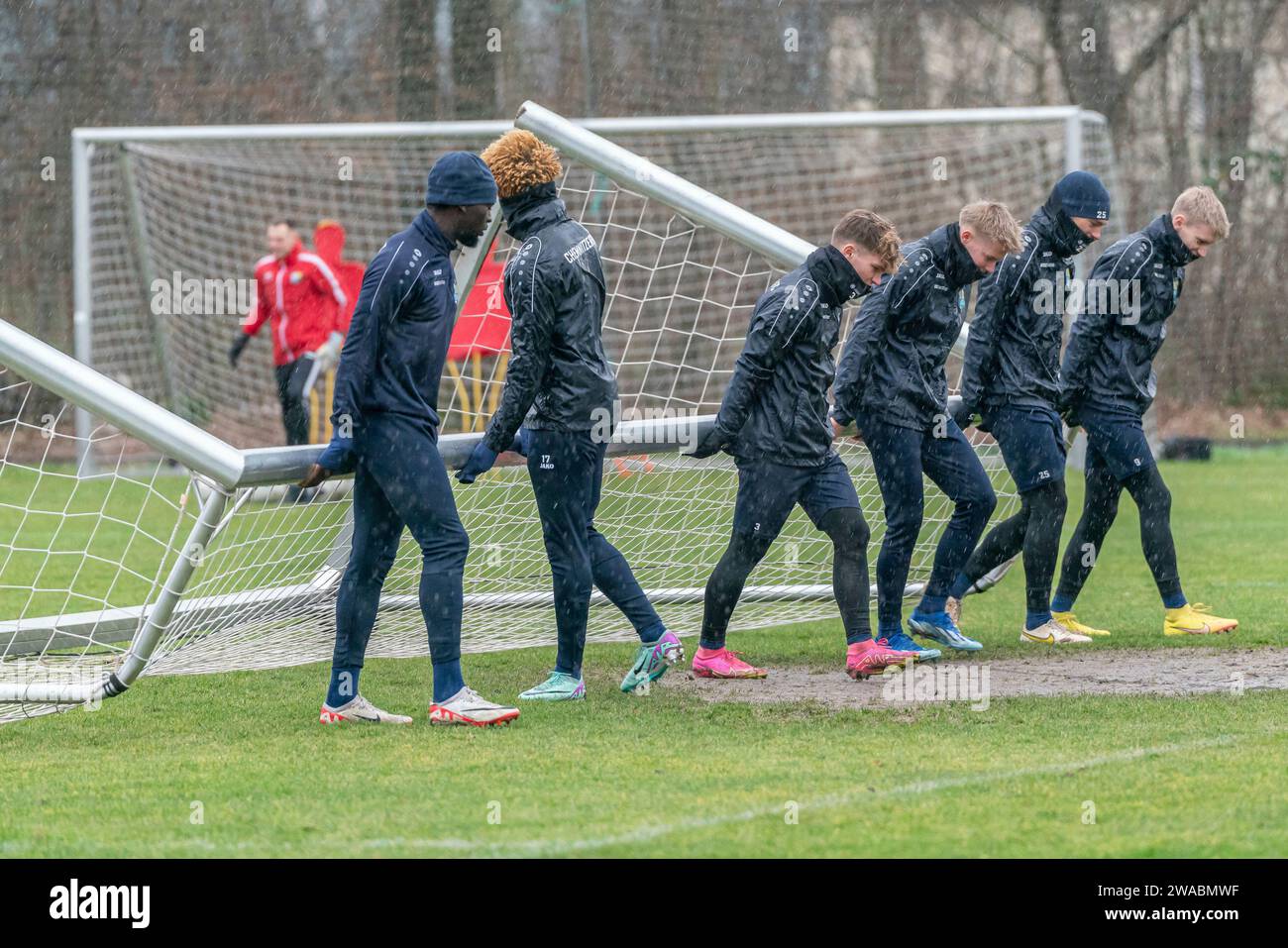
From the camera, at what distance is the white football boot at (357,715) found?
19.6 ft

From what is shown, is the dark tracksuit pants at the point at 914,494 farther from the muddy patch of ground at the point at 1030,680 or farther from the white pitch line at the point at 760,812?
the white pitch line at the point at 760,812

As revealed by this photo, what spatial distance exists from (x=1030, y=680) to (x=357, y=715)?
8.35 ft

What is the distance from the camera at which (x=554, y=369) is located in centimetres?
613

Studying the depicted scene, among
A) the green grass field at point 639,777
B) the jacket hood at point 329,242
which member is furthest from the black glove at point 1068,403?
the jacket hood at point 329,242

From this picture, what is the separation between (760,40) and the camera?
18875 mm

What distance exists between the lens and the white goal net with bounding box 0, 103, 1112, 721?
6.37 meters

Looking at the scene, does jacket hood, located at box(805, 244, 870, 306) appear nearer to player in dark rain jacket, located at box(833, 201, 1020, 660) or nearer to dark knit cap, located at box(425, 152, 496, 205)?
player in dark rain jacket, located at box(833, 201, 1020, 660)

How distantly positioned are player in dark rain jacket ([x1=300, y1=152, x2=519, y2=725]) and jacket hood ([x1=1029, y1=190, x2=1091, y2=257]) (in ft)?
8.53

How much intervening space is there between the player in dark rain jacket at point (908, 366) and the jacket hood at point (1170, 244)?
3.01 feet

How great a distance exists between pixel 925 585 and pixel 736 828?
11.3 ft

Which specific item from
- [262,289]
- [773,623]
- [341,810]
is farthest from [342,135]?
[341,810]

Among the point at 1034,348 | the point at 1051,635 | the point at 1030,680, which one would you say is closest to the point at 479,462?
the point at 1030,680

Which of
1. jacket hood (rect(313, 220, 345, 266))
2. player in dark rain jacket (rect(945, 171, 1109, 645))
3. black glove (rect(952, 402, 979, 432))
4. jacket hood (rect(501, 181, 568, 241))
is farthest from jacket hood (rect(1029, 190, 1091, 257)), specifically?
jacket hood (rect(313, 220, 345, 266))

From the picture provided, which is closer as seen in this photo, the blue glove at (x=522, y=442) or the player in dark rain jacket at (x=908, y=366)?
the blue glove at (x=522, y=442)
